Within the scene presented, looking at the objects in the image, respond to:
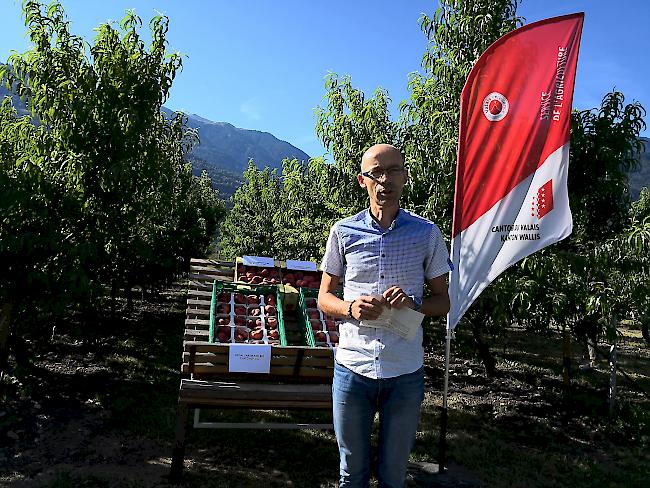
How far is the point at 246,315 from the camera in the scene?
5.82 metres

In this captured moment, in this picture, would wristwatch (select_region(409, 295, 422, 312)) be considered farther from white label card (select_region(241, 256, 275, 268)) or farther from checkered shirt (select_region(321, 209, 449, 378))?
white label card (select_region(241, 256, 275, 268))

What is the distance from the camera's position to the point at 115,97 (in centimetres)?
742

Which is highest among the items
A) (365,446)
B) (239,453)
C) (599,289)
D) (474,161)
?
(474,161)

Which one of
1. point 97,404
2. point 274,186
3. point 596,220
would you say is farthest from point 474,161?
point 274,186

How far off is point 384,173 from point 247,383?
10.8 ft

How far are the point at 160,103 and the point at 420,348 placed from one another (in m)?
7.07

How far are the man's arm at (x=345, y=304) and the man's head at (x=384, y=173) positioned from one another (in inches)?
20.4

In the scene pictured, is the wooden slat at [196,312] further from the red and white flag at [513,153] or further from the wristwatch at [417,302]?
the wristwatch at [417,302]

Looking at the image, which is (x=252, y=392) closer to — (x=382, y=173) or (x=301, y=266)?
(x=301, y=266)

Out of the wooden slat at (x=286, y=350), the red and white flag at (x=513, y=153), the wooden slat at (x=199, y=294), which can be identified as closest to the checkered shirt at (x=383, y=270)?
the wooden slat at (x=286, y=350)

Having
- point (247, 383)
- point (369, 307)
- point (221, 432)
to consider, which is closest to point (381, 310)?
point (369, 307)

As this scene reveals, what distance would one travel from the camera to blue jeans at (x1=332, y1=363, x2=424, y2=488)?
2.61 m

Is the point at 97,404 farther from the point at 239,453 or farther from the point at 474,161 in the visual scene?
the point at 474,161

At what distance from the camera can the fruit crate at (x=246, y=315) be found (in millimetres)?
5367
